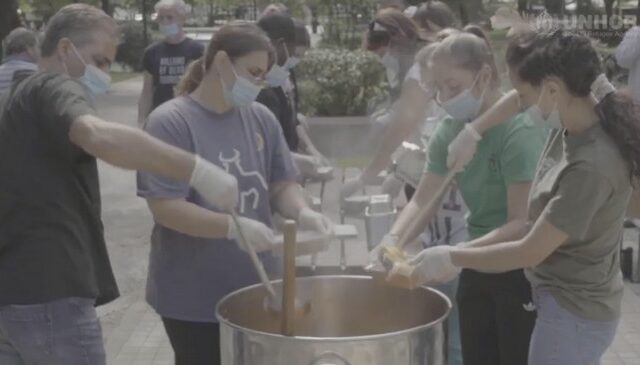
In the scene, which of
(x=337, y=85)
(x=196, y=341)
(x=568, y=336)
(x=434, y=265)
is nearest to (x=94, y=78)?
(x=196, y=341)

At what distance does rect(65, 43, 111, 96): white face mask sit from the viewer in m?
3.08

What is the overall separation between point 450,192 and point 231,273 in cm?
107

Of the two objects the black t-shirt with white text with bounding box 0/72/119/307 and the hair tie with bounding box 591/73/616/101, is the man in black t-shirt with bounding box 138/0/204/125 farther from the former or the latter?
the hair tie with bounding box 591/73/616/101

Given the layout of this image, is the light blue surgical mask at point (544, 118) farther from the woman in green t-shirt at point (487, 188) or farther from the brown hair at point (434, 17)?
the brown hair at point (434, 17)

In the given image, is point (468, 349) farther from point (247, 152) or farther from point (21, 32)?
point (21, 32)

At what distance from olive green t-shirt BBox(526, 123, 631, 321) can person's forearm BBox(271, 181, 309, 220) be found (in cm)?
Result: 80

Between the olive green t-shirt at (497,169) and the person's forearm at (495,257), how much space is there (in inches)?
15.8

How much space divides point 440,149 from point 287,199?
0.64 meters

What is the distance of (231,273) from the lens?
10.5ft

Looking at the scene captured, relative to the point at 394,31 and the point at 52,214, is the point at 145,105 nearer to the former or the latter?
the point at 394,31

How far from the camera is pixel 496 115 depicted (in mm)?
3422

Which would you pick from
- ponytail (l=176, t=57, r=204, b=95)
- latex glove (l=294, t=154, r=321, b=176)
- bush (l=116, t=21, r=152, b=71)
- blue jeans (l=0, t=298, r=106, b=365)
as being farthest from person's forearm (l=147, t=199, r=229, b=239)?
bush (l=116, t=21, r=152, b=71)

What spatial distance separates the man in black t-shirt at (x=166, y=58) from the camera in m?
7.79

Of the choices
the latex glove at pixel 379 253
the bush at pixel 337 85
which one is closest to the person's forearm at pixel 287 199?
the latex glove at pixel 379 253
